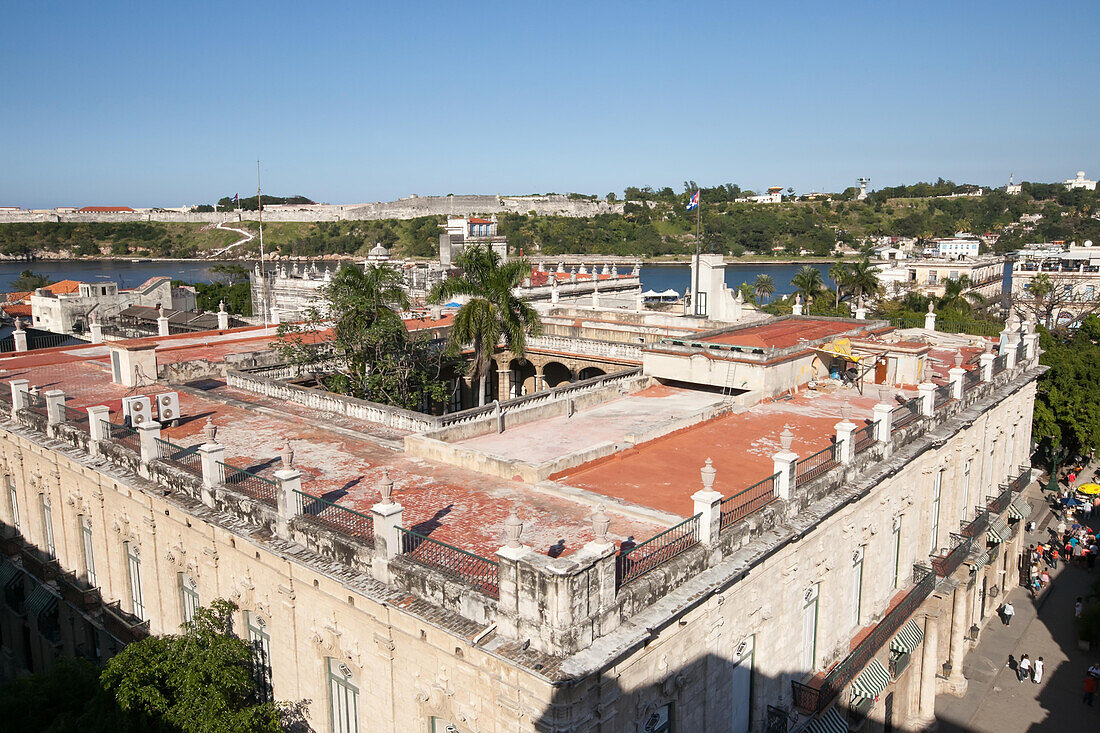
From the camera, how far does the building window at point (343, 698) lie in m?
12.2

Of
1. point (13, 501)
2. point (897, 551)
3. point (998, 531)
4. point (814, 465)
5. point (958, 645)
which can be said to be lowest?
point (958, 645)

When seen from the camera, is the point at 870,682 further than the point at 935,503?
No

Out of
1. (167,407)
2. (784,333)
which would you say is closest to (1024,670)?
(784,333)

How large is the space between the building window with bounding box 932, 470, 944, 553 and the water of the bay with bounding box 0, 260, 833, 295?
115m

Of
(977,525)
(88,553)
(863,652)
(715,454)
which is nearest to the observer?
(863,652)

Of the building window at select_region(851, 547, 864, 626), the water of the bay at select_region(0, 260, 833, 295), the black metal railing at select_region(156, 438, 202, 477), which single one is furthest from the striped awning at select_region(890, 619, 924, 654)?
the water of the bay at select_region(0, 260, 833, 295)

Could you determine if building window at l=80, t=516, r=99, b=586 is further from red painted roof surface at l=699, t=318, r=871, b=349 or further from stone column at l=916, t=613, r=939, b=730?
stone column at l=916, t=613, r=939, b=730

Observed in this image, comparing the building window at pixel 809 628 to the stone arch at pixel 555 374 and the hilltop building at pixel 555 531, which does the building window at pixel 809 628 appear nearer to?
the hilltop building at pixel 555 531

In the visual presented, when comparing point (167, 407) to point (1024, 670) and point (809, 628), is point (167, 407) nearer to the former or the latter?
point (809, 628)

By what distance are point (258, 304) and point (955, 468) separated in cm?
4901

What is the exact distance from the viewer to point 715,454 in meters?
17.3

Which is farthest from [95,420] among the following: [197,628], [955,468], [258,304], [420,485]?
[258,304]

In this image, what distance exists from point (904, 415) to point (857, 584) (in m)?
4.31

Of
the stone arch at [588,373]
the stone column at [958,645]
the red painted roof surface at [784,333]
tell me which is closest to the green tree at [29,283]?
the stone arch at [588,373]
